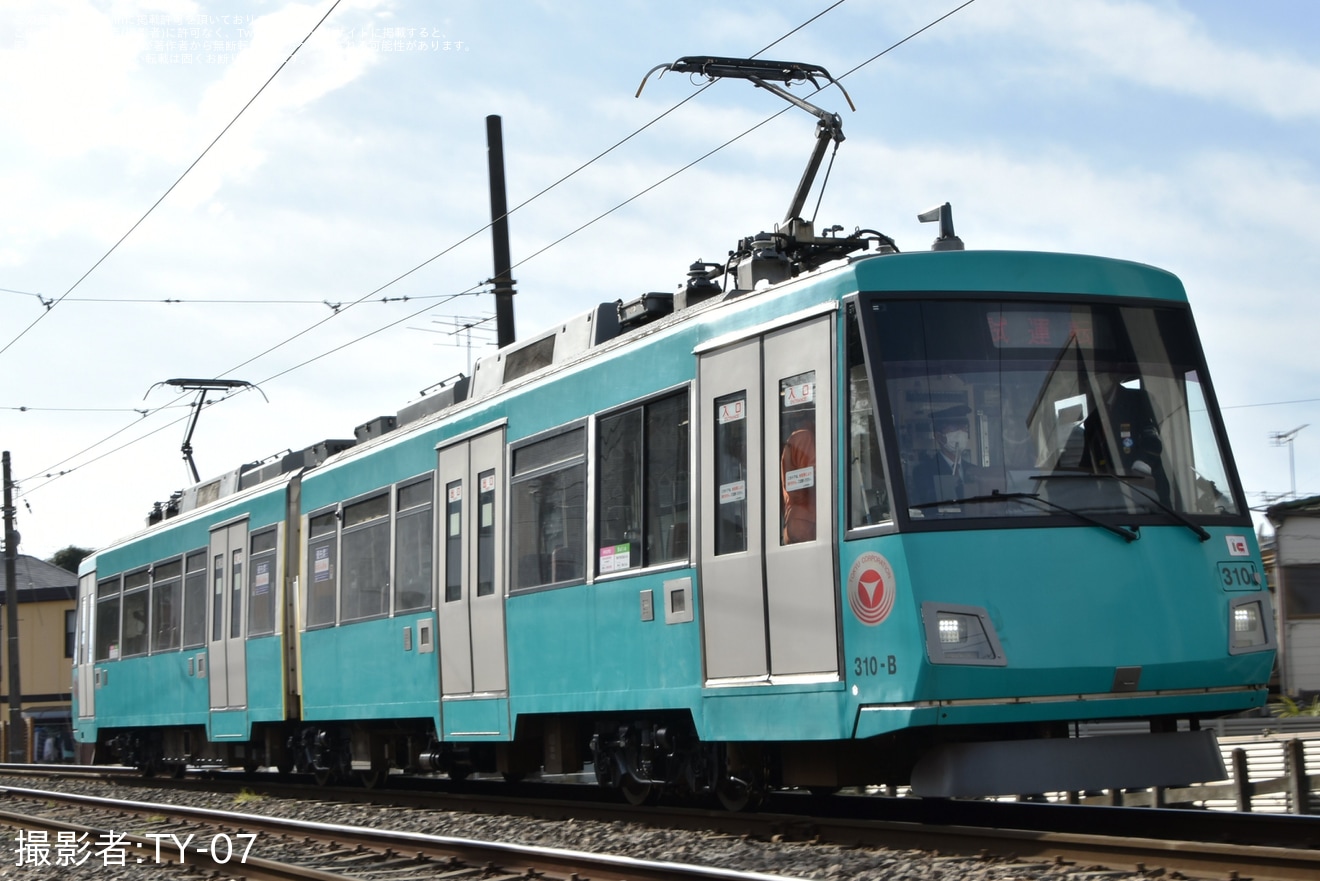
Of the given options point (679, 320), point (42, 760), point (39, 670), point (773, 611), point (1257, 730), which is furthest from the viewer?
point (39, 670)

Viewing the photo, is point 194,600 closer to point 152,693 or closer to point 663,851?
point 152,693

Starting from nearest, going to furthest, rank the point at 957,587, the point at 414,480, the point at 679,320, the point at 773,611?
the point at 957,587
the point at 773,611
the point at 679,320
the point at 414,480

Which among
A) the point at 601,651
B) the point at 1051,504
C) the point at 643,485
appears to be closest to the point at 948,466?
the point at 1051,504

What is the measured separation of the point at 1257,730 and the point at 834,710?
11.7 metres

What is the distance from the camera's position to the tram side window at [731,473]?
9031mm

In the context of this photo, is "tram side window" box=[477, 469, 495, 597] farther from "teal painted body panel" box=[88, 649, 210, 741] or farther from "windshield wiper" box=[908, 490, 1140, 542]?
"teal painted body panel" box=[88, 649, 210, 741]

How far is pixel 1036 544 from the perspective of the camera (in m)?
7.97

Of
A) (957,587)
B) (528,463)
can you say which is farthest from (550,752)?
(957,587)

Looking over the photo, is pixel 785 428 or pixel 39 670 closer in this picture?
pixel 785 428

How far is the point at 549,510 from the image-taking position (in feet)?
36.7

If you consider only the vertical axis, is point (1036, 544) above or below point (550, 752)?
above

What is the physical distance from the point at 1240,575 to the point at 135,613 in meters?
16.0

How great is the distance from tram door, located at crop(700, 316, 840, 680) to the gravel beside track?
2.92 feet

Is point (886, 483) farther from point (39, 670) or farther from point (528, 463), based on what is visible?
point (39, 670)
